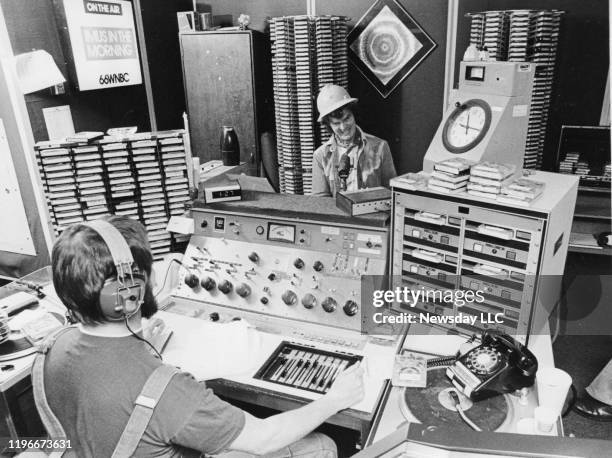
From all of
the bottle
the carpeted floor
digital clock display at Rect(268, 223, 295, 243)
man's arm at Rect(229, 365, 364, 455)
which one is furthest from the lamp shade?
the carpeted floor

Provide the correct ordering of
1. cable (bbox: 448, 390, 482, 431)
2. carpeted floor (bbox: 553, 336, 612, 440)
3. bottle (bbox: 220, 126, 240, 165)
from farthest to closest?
bottle (bbox: 220, 126, 240, 165) < carpeted floor (bbox: 553, 336, 612, 440) < cable (bbox: 448, 390, 482, 431)

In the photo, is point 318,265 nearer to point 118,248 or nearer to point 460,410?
point 460,410

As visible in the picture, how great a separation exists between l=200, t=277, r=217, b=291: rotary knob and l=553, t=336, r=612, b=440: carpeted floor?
202 cm

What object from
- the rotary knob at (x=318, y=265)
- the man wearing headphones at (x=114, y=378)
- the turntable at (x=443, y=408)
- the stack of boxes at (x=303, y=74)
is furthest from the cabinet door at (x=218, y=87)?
the man wearing headphones at (x=114, y=378)

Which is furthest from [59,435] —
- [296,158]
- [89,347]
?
[296,158]

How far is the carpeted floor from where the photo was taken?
8.54 feet

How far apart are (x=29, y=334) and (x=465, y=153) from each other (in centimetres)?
197

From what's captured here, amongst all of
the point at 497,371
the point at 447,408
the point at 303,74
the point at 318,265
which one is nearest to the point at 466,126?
the point at 318,265

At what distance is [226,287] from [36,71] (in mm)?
1830

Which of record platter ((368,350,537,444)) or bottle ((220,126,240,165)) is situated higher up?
bottle ((220,126,240,165))

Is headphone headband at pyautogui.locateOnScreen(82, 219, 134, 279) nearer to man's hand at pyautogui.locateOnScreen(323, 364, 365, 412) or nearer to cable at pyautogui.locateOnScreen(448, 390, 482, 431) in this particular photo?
man's hand at pyautogui.locateOnScreen(323, 364, 365, 412)

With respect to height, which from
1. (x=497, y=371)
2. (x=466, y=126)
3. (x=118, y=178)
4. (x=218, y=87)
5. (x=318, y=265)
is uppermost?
(x=218, y=87)

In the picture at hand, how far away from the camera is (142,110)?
4078 millimetres

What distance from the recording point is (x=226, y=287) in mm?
2221
